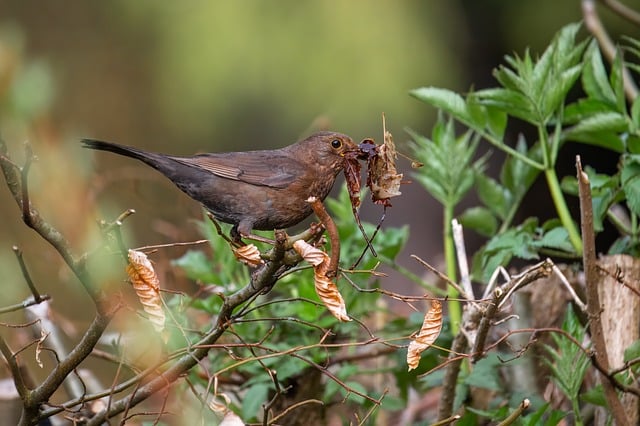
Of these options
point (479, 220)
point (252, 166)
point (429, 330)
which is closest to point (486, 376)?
point (479, 220)

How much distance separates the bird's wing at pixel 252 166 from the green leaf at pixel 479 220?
0.48 m

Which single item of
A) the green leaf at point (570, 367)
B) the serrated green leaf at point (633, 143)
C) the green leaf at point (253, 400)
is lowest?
the green leaf at point (253, 400)

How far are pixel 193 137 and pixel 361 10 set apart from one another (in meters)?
1.15

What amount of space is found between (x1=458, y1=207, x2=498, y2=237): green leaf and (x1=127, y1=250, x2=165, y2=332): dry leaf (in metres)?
1.08

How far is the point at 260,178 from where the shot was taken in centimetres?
208

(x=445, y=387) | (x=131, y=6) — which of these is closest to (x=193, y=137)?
(x=131, y=6)

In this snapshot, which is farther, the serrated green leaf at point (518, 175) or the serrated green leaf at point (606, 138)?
the serrated green leaf at point (518, 175)

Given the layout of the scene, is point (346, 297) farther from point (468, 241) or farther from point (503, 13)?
point (468, 241)

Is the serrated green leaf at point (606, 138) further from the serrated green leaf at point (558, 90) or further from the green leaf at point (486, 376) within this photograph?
the green leaf at point (486, 376)

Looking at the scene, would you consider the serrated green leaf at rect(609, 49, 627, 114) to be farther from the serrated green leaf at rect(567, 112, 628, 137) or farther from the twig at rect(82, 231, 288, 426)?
the twig at rect(82, 231, 288, 426)

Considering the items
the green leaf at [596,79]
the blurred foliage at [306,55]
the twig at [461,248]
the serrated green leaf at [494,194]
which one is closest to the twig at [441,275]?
the twig at [461,248]

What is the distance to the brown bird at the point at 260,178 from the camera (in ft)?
6.48

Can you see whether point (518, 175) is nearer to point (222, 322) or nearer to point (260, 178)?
point (260, 178)

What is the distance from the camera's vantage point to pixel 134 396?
1.45 meters
